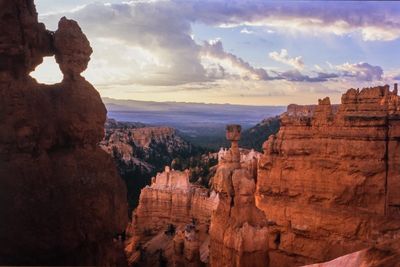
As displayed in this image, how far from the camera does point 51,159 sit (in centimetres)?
580

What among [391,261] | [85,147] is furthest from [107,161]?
[391,261]

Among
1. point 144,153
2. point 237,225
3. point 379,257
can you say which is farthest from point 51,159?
point 144,153

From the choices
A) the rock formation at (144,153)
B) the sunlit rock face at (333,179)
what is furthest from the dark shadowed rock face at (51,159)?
the rock formation at (144,153)

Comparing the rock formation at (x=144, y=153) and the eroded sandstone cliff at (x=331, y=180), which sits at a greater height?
the eroded sandstone cliff at (x=331, y=180)

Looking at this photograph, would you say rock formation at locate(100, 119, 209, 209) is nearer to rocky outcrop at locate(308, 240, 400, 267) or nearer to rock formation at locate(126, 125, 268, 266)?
rock formation at locate(126, 125, 268, 266)

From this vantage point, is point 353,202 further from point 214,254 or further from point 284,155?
point 214,254

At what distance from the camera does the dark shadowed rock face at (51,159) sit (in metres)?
5.40

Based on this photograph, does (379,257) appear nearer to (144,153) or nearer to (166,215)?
(166,215)

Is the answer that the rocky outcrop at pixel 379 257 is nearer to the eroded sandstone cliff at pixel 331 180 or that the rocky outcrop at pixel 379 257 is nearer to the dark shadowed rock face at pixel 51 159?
the dark shadowed rock face at pixel 51 159

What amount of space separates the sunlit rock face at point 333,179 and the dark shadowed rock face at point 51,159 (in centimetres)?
633

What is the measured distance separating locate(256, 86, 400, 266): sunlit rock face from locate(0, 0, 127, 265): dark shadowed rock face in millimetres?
6328

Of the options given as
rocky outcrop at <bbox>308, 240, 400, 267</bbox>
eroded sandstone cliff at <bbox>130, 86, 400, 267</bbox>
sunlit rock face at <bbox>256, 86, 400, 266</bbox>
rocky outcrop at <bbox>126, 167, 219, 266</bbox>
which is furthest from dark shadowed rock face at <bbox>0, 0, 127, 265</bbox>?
rocky outcrop at <bbox>126, 167, 219, 266</bbox>

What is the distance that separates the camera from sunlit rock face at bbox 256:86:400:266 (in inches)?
430

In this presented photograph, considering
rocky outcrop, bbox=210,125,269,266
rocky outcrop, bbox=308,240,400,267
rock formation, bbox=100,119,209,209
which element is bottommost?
rock formation, bbox=100,119,209,209
